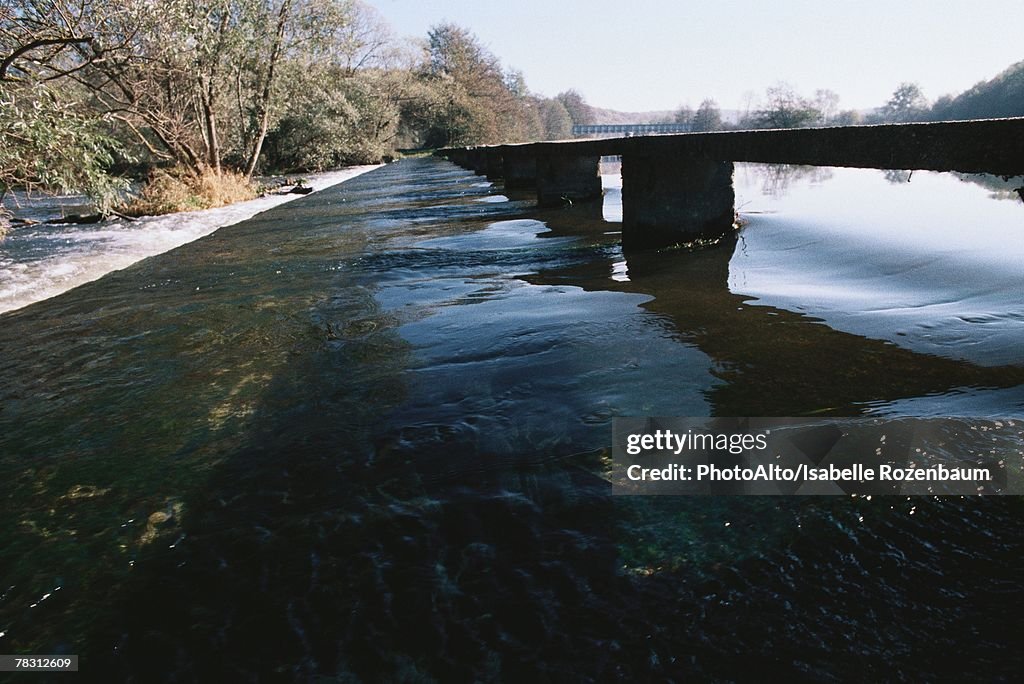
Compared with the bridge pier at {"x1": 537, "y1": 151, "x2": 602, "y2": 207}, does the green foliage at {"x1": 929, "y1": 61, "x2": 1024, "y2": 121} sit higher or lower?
higher

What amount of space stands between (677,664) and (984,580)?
0.91 metres

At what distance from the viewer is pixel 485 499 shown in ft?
7.62

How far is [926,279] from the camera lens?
5.42m

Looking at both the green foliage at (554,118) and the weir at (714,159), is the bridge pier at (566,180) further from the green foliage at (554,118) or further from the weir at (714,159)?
the green foliage at (554,118)

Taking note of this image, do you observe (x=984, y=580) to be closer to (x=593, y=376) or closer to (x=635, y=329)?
(x=593, y=376)

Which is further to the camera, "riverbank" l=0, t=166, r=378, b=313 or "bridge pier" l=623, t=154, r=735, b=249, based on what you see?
"riverbank" l=0, t=166, r=378, b=313

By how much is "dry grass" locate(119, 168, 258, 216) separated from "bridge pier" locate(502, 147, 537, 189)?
8.09 m

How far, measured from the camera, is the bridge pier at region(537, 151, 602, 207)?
40.9 ft

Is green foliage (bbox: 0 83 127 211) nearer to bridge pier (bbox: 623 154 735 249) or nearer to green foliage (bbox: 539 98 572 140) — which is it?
bridge pier (bbox: 623 154 735 249)

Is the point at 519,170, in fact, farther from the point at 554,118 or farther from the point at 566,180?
the point at 554,118

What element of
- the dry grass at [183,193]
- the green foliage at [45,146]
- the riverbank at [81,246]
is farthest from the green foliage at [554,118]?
the green foliage at [45,146]

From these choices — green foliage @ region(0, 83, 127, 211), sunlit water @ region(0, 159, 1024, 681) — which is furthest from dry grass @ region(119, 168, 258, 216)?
sunlit water @ region(0, 159, 1024, 681)

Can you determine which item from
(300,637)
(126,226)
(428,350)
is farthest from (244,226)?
(300,637)

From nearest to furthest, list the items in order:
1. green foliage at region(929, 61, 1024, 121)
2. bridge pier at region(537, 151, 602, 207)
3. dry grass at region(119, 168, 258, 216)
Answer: bridge pier at region(537, 151, 602, 207) < dry grass at region(119, 168, 258, 216) < green foliage at region(929, 61, 1024, 121)
